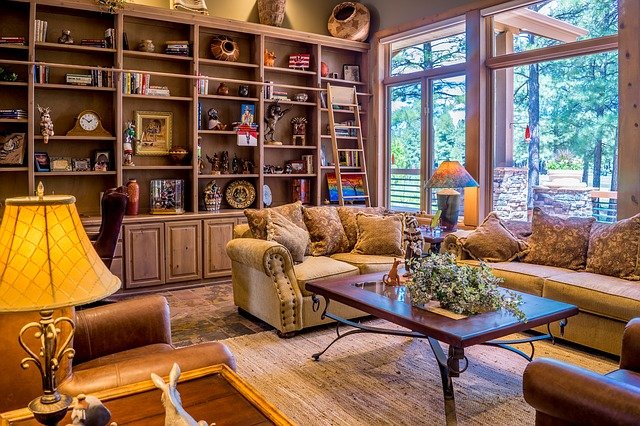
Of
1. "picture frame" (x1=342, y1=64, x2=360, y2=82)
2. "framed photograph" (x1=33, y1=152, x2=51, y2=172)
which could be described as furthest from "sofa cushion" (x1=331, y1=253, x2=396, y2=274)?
"picture frame" (x1=342, y1=64, x2=360, y2=82)

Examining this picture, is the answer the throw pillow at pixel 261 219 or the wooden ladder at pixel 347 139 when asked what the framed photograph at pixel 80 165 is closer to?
the throw pillow at pixel 261 219

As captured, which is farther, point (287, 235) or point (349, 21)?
point (349, 21)

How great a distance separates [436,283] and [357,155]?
4.33 meters

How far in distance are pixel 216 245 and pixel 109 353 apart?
3.37m

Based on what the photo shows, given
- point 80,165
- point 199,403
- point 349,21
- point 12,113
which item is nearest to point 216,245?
point 80,165

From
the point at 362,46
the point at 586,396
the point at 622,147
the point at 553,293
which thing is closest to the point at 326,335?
the point at 553,293

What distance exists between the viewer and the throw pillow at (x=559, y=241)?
4.14 meters

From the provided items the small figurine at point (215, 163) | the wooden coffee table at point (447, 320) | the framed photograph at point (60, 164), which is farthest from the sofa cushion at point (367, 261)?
the framed photograph at point (60, 164)

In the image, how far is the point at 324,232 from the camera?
4746 millimetres

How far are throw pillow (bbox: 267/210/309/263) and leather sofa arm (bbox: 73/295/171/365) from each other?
1630 mm

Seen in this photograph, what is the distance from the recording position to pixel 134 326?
2545mm

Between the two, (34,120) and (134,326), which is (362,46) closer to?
(34,120)

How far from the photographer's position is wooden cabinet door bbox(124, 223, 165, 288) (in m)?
5.29

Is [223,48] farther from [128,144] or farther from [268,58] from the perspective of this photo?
[128,144]
